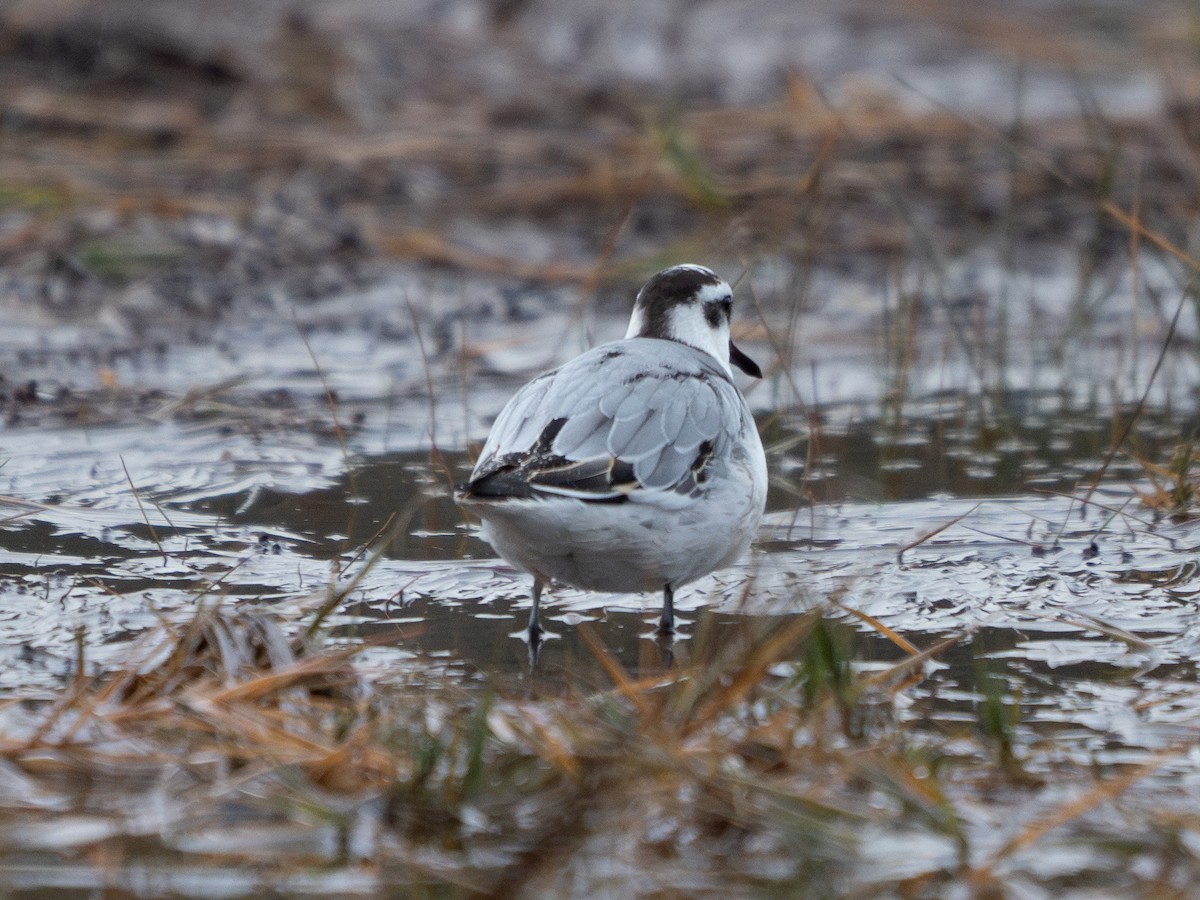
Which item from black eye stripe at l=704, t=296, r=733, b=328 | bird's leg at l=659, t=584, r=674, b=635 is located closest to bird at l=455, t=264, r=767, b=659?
bird's leg at l=659, t=584, r=674, b=635

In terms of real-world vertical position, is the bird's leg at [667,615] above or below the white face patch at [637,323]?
below

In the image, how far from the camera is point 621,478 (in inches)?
143

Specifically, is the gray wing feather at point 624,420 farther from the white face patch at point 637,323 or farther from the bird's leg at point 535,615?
the white face patch at point 637,323

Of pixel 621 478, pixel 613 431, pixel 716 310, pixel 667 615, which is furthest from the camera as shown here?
pixel 716 310

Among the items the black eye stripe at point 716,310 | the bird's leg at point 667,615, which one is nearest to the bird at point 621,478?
the bird's leg at point 667,615

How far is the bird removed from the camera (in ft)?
11.6

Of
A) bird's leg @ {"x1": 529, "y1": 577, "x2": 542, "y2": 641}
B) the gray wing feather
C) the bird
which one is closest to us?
the bird

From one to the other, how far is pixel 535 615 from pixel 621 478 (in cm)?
41

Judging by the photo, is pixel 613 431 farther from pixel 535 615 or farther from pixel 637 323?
pixel 637 323

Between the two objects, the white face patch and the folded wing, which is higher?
the white face patch

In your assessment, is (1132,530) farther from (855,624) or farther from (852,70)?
(852,70)

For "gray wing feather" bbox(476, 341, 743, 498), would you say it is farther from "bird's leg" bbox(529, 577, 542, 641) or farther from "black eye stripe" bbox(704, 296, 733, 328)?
"black eye stripe" bbox(704, 296, 733, 328)

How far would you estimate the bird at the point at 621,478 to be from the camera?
355 cm

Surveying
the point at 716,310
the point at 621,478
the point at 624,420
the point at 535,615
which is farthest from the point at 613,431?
the point at 716,310
